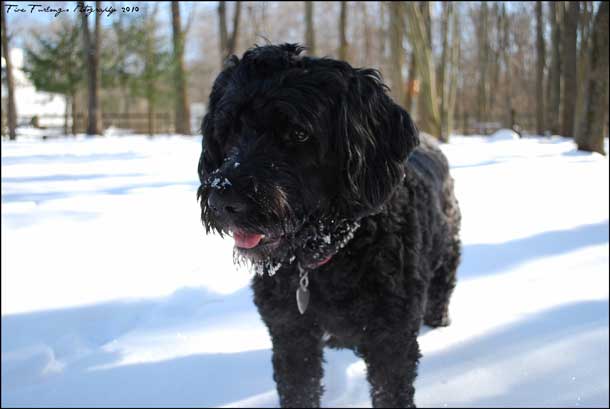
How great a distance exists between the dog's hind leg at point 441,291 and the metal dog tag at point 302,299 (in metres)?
1.42

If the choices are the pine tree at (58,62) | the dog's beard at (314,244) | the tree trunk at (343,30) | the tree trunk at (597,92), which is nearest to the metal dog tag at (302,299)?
the dog's beard at (314,244)

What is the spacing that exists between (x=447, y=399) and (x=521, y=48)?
1666 inches

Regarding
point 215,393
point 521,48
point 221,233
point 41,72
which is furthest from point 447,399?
point 521,48

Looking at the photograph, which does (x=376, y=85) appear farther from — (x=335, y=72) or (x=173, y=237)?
(x=173, y=237)

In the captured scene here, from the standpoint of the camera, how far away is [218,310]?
12.7 ft

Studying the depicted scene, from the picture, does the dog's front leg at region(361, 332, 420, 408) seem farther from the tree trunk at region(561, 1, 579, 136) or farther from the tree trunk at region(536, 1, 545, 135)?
the tree trunk at region(536, 1, 545, 135)

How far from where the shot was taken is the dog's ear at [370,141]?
226 cm

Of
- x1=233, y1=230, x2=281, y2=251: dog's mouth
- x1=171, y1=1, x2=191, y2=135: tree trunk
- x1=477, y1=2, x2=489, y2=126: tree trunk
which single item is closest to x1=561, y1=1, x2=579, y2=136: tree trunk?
x1=233, y1=230, x2=281, y2=251: dog's mouth

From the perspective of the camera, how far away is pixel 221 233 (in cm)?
210

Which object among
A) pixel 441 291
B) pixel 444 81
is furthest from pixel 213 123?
pixel 444 81

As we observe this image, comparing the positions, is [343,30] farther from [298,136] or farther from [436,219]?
[298,136]

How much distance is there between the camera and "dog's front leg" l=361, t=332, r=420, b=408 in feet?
7.91

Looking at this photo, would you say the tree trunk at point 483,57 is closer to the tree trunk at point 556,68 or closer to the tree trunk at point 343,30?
the tree trunk at point 556,68

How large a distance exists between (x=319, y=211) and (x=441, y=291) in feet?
5.64
